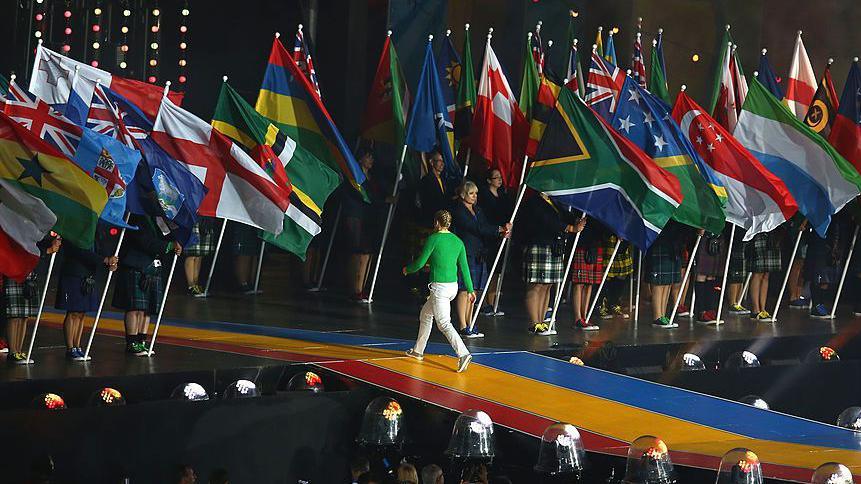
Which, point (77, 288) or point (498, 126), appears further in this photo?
point (498, 126)

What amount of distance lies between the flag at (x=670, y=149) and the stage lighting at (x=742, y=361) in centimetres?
164

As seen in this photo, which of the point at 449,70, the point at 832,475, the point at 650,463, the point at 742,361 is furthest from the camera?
the point at 449,70

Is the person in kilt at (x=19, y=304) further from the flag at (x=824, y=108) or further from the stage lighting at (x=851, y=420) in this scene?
the flag at (x=824, y=108)

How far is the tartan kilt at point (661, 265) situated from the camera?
19047 millimetres

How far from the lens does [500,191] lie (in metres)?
18.3

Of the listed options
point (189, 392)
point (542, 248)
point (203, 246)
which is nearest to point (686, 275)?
point (542, 248)

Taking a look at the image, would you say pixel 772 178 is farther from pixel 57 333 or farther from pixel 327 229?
pixel 57 333

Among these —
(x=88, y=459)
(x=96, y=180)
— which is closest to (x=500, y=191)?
(x=96, y=180)

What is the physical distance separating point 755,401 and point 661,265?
431 cm

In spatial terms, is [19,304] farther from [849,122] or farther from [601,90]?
[849,122]

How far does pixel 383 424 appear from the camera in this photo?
13180 millimetres

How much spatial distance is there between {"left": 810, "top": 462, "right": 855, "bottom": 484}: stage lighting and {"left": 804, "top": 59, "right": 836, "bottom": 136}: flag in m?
10.9

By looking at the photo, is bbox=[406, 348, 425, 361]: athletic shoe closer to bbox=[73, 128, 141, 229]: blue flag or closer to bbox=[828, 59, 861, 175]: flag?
bbox=[73, 128, 141, 229]: blue flag

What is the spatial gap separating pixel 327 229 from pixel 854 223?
741 cm
